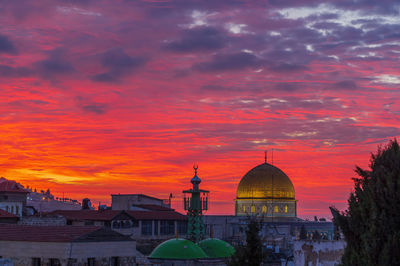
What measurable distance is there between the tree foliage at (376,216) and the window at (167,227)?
61911mm

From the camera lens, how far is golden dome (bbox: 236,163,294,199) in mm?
118375

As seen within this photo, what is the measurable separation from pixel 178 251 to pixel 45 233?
11.4m

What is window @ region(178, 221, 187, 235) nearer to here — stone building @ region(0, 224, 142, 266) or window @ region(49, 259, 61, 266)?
stone building @ region(0, 224, 142, 266)

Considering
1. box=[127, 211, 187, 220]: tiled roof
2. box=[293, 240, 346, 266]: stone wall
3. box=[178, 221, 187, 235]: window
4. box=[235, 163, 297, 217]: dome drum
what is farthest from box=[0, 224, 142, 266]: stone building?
box=[235, 163, 297, 217]: dome drum

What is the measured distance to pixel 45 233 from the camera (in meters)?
48.2

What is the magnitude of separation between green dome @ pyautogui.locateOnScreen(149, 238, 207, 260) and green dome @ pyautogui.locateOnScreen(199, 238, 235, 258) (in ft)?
13.1

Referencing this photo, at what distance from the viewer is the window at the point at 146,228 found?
8094 centimetres

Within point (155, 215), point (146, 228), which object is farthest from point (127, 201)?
point (146, 228)

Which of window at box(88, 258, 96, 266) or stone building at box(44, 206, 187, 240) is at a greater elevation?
stone building at box(44, 206, 187, 240)

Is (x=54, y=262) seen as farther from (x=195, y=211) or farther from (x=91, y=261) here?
(x=195, y=211)

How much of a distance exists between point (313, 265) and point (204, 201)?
30.6 m

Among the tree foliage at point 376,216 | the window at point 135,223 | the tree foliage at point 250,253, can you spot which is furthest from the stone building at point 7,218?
the tree foliage at point 376,216

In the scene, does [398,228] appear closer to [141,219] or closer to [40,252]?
[40,252]

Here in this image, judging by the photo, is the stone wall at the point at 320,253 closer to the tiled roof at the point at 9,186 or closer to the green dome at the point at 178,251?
the green dome at the point at 178,251
